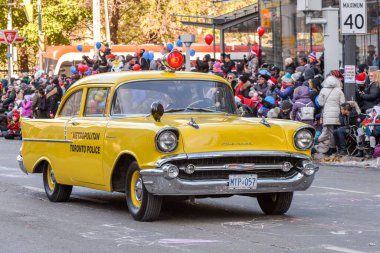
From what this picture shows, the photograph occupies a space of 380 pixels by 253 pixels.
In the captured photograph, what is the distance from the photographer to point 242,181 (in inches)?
459

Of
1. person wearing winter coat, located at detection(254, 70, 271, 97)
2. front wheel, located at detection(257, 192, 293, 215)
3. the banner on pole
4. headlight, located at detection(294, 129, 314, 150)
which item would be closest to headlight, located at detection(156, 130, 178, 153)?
headlight, located at detection(294, 129, 314, 150)

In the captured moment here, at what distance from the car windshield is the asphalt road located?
1.19 meters

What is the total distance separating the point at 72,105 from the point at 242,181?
11.4 ft

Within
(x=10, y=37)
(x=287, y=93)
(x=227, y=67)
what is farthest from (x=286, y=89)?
(x=10, y=37)

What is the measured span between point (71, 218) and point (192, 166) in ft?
A: 5.98

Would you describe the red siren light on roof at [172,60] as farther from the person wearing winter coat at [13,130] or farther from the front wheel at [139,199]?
the person wearing winter coat at [13,130]

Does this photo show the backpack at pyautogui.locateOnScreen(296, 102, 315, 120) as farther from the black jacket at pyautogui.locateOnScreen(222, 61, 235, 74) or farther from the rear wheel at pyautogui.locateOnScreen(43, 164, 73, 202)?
the rear wheel at pyautogui.locateOnScreen(43, 164, 73, 202)

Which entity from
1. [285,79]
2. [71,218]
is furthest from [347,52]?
[71,218]

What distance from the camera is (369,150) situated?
22031mm

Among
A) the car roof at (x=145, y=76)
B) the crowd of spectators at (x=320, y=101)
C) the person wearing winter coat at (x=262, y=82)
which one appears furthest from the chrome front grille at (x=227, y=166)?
the person wearing winter coat at (x=262, y=82)

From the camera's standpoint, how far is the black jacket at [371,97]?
22781 millimetres

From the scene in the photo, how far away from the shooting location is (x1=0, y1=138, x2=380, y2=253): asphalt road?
32.9 feet

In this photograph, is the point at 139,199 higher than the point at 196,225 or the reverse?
higher

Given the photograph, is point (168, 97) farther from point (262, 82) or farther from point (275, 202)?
point (262, 82)
